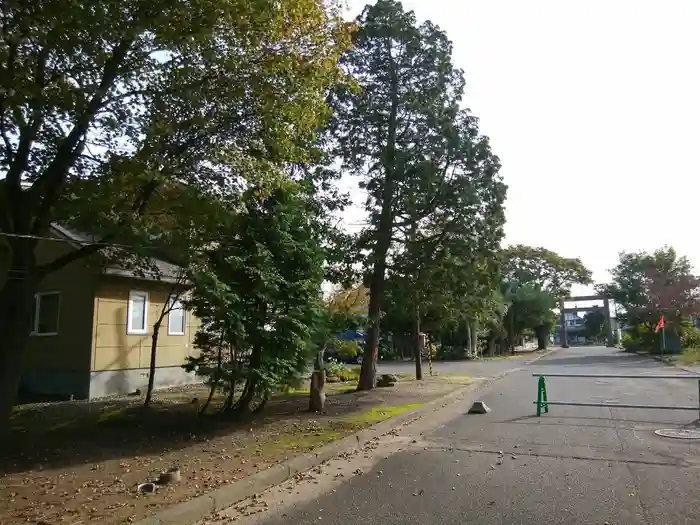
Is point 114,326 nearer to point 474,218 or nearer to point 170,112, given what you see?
point 170,112

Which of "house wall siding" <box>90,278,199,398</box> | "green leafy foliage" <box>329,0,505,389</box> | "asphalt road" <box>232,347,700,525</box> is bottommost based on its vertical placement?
"asphalt road" <box>232,347,700,525</box>

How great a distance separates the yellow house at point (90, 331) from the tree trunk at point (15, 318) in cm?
566

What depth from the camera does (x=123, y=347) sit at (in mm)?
15734

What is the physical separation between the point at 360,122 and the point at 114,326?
8715mm

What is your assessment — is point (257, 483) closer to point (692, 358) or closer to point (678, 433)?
point (678, 433)

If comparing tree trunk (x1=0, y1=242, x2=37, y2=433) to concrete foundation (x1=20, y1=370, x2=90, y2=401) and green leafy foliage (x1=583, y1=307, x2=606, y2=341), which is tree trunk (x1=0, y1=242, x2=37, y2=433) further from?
green leafy foliage (x1=583, y1=307, x2=606, y2=341)

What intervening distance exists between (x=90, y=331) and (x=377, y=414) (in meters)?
7.66

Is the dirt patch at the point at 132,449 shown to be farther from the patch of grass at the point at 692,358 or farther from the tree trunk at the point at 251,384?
the patch of grass at the point at 692,358

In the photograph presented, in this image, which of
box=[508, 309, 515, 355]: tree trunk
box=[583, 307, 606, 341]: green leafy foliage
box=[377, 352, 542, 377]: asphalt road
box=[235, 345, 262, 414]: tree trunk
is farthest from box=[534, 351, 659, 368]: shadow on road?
box=[583, 307, 606, 341]: green leafy foliage

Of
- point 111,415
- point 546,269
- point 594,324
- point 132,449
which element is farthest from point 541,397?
point 594,324

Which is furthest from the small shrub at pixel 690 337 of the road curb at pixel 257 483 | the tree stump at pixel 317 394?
the road curb at pixel 257 483

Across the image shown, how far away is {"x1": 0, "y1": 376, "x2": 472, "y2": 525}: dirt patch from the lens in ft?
19.6

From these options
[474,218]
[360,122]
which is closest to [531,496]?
[474,218]

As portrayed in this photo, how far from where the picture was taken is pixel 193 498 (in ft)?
19.9
